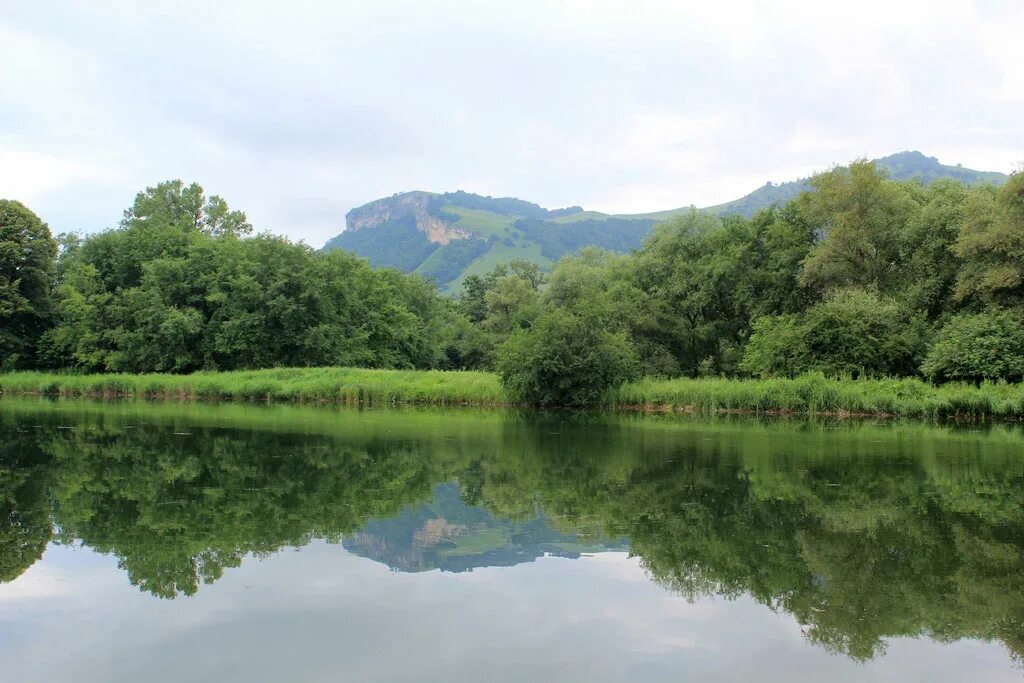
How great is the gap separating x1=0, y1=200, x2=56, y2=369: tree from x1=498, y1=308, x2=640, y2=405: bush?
36.0 meters

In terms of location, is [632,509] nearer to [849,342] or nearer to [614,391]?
[614,391]

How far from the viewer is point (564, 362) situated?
37375 mm

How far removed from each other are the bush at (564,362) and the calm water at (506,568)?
63.2 ft

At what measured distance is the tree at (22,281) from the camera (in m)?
53.7

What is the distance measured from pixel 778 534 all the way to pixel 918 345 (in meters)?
32.4

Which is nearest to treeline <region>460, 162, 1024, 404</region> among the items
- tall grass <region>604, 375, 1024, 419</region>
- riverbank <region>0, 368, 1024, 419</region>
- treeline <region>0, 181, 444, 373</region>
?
tall grass <region>604, 375, 1024, 419</region>

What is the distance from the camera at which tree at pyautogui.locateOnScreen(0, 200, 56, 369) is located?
176ft

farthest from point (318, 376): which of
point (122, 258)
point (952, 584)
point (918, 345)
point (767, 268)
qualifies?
point (952, 584)

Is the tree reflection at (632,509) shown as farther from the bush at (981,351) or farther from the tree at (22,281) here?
the tree at (22,281)

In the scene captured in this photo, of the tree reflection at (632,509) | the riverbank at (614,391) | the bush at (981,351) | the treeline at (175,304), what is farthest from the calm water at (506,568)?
the treeline at (175,304)

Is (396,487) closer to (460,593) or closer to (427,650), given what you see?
(460,593)

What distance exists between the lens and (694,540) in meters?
10.2

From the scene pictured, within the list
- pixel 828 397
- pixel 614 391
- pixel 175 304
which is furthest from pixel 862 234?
pixel 175 304

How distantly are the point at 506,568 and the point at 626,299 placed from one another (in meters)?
41.2
